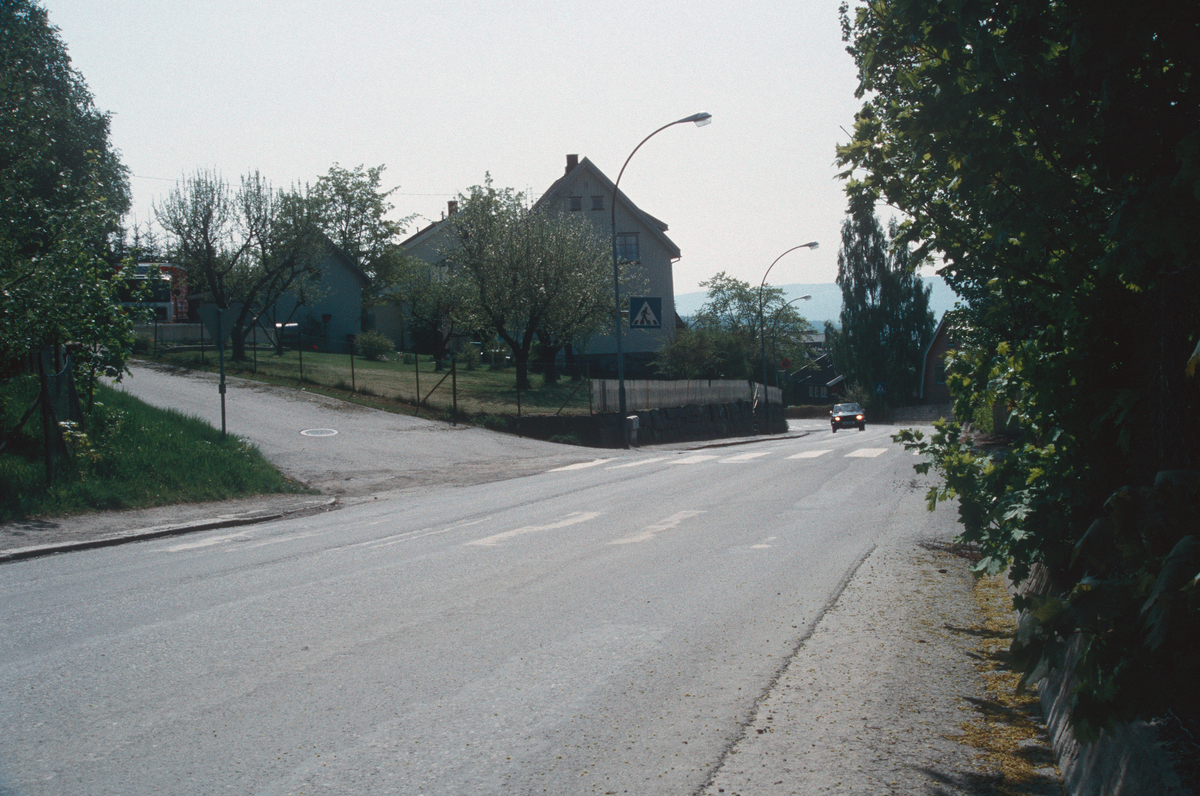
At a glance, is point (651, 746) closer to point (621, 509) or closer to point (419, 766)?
point (419, 766)

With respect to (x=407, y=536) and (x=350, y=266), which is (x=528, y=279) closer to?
(x=350, y=266)

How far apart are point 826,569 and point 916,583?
2.80 feet

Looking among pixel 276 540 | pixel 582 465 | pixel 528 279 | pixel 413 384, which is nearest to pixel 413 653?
pixel 276 540

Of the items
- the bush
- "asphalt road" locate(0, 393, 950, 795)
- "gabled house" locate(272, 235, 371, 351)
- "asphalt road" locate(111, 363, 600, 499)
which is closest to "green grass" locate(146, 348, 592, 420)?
"asphalt road" locate(111, 363, 600, 499)

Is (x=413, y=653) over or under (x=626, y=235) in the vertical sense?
under

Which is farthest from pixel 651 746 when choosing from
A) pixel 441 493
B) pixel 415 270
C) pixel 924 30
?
pixel 415 270

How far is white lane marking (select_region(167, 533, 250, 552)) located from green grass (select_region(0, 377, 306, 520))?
2983 mm

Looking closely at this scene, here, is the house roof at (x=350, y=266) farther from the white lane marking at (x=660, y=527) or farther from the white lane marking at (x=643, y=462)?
the white lane marking at (x=660, y=527)

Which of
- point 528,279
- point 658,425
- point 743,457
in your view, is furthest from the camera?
point 528,279

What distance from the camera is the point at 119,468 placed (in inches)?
581

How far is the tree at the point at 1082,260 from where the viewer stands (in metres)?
2.72

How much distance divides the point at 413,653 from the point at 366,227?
6055 cm

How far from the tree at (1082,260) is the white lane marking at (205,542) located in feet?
28.6

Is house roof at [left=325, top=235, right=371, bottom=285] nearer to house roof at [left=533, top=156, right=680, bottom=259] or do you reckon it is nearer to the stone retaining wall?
house roof at [left=533, top=156, right=680, bottom=259]
